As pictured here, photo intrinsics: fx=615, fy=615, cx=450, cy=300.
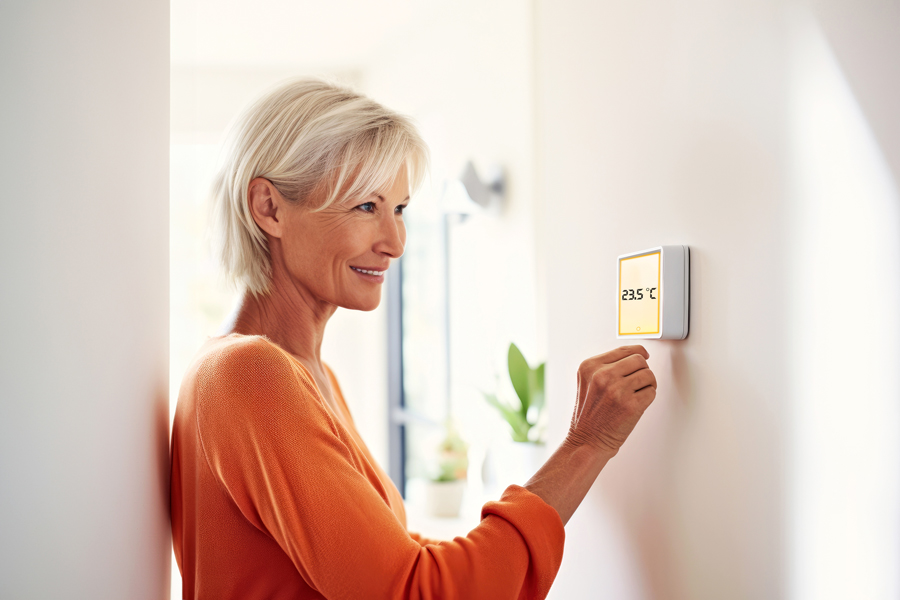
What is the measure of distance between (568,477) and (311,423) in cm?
31

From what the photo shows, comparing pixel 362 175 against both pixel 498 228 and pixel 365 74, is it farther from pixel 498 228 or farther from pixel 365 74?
Answer: pixel 365 74

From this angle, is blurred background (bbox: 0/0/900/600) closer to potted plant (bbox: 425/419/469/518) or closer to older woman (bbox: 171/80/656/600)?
older woman (bbox: 171/80/656/600)

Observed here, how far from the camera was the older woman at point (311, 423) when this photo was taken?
66cm

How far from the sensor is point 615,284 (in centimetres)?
84

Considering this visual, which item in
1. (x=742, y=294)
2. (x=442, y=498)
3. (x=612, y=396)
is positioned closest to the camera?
(x=742, y=294)

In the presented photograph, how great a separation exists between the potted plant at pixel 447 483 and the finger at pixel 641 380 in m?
1.84

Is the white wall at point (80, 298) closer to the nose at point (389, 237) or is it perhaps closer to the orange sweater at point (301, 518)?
the orange sweater at point (301, 518)

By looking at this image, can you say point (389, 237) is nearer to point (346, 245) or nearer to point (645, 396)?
point (346, 245)

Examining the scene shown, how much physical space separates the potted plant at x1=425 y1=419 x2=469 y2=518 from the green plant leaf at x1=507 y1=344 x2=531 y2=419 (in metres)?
0.79

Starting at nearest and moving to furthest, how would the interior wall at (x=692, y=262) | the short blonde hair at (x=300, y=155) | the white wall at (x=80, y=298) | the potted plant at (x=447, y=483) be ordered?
the white wall at (x=80, y=298)
the interior wall at (x=692, y=262)
the short blonde hair at (x=300, y=155)
the potted plant at (x=447, y=483)

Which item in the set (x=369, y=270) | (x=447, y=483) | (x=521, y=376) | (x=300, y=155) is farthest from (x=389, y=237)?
(x=447, y=483)

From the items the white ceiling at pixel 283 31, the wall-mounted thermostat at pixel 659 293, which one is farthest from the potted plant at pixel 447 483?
the white ceiling at pixel 283 31

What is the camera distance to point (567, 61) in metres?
0.97

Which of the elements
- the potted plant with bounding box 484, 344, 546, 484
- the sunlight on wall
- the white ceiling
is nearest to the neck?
the sunlight on wall
